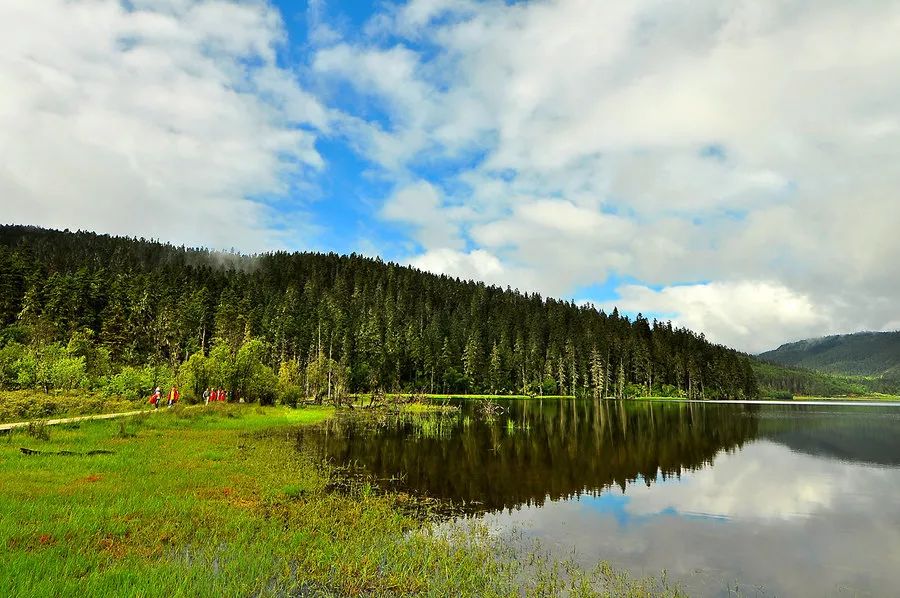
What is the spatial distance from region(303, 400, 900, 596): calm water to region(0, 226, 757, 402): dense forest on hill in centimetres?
3627

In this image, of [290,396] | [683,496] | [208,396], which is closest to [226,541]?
[683,496]

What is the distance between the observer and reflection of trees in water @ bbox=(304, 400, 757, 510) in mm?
27341

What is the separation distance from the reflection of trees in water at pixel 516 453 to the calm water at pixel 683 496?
15 centimetres

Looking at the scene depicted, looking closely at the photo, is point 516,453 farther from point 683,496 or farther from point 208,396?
point 208,396

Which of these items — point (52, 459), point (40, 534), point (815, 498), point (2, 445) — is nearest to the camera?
point (40, 534)

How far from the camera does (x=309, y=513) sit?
18.6 metres

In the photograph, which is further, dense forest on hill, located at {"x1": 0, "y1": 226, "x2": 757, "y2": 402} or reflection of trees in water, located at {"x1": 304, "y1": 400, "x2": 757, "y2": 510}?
dense forest on hill, located at {"x1": 0, "y1": 226, "x2": 757, "y2": 402}

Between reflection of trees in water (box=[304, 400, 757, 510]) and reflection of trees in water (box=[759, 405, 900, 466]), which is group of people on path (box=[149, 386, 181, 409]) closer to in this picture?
reflection of trees in water (box=[304, 400, 757, 510])

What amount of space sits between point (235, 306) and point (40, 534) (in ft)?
442

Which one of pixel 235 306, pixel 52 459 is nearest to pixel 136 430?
pixel 52 459

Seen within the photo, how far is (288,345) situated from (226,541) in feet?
426

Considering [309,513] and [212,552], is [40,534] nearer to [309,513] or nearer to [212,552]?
[212,552]

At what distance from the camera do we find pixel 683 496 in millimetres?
26922

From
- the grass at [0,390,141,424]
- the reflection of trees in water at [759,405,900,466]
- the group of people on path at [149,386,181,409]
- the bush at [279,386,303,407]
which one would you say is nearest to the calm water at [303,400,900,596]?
the reflection of trees in water at [759,405,900,466]
